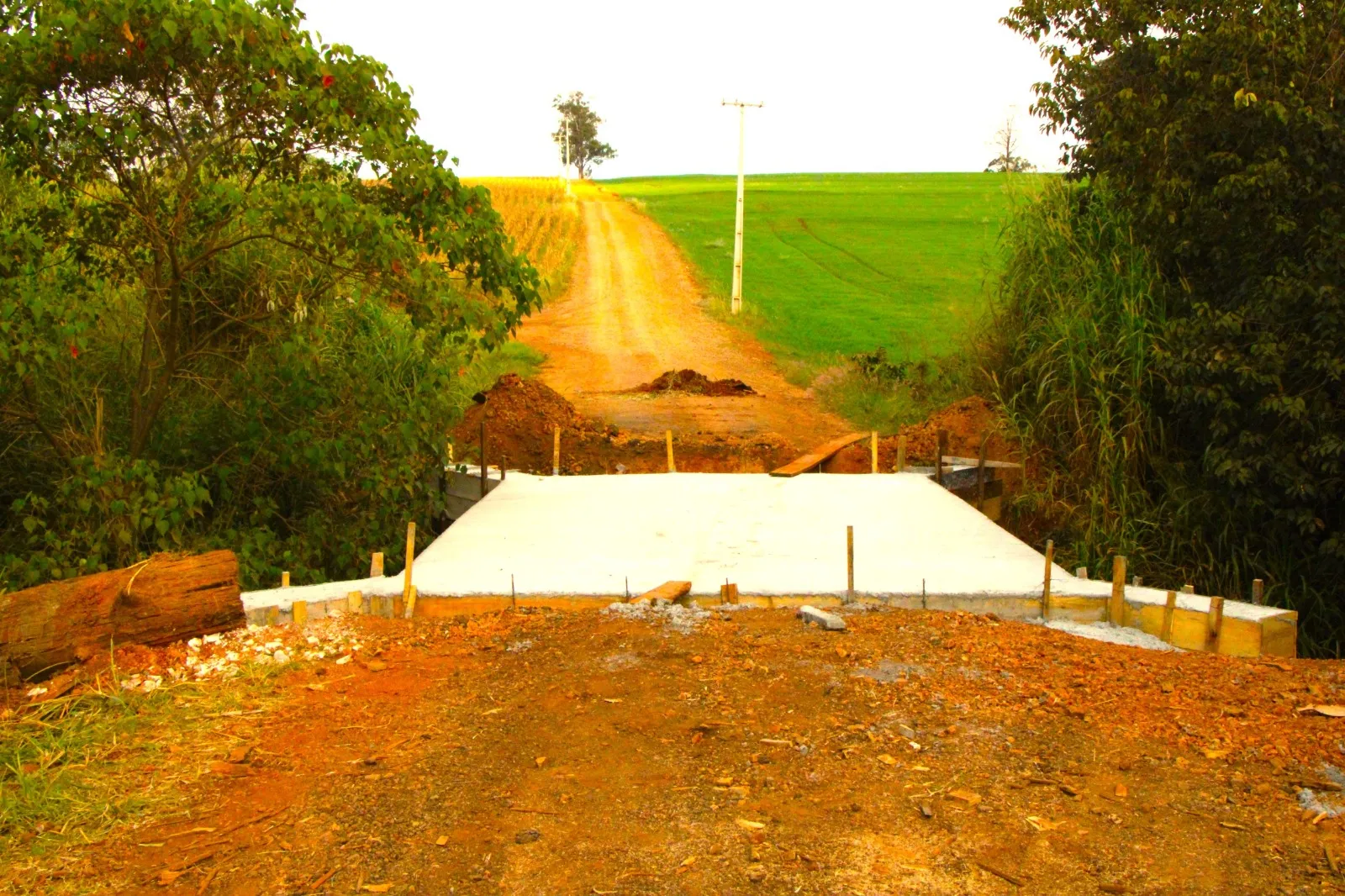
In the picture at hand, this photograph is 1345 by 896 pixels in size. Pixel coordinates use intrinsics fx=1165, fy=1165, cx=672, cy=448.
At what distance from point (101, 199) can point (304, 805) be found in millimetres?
6551

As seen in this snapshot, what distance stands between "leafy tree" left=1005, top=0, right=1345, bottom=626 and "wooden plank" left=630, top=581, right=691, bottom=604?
4.72 meters

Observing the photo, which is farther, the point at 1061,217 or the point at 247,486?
the point at 1061,217

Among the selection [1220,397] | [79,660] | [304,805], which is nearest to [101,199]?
[79,660]

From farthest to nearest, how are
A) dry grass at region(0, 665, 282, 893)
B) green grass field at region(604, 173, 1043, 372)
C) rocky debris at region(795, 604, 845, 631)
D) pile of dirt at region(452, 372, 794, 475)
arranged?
green grass field at region(604, 173, 1043, 372) < pile of dirt at region(452, 372, 794, 475) < rocky debris at region(795, 604, 845, 631) < dry grass at region(0, 665, 282, 893)

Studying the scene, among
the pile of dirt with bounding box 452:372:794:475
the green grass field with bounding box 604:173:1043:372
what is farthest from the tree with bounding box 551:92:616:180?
the pile of dirt with bounding box 452:372:794:475

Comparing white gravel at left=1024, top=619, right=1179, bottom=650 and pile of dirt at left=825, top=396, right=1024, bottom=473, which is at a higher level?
pile of dirt at left=825, top=396, right=1024, bottom=473

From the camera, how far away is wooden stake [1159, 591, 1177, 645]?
22.1ft

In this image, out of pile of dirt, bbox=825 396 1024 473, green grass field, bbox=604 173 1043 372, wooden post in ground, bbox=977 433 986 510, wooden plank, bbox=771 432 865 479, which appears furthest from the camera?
green grass field, bbox=604 173 1043 372

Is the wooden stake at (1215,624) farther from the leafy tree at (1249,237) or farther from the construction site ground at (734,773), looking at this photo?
the leafy tree at (1249,237)

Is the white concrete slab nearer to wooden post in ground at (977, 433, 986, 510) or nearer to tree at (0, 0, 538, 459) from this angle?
wooden post in ground at (977, 433, 986, 510)

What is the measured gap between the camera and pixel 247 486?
1012cm

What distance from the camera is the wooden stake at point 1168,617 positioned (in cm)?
674

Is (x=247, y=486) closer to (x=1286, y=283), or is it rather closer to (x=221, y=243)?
(x=221, y=243)

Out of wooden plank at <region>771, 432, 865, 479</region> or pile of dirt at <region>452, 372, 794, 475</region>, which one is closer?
wooden plank at <region>771, 432, 865, 479</region>
